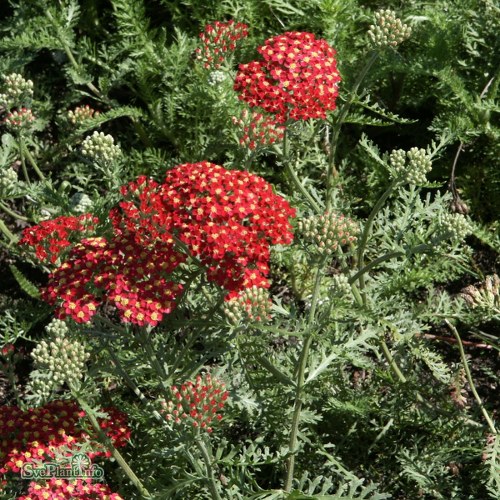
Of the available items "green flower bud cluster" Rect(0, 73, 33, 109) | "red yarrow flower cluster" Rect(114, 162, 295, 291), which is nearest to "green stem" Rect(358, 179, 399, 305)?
"red yarrow flower cluster" Rect(114, 162, 295, 291)

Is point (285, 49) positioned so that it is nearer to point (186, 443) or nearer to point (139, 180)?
point (139, 180)

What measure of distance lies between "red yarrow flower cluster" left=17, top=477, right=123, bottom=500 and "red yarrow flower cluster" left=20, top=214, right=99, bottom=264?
0.89 metres

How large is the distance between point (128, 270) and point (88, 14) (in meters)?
3.23

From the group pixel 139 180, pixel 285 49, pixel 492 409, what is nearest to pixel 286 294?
pixel 492 409

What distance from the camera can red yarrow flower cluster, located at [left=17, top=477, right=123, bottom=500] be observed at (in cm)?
329

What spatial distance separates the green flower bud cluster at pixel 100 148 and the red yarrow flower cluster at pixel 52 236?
0.95ft

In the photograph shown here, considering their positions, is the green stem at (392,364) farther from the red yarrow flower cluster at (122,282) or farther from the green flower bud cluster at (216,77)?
the green flower bud cluster at (216,77)

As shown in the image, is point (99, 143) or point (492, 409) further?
point (492, 409)

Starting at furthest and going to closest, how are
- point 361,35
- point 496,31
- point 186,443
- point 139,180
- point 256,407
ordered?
point 361,35 → point 496,31 → point 256,407 → point 139,180 → point 186,443

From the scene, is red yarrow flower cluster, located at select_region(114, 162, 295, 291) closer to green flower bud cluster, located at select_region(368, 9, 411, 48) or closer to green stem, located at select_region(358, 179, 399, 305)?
green stem, located at select_region(358, 179, 399, 305)

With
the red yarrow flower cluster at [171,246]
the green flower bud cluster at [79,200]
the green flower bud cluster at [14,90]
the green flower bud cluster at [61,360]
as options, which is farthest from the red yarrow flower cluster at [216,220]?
the green flower bud cluster at [79,200]

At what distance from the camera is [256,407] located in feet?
12.2

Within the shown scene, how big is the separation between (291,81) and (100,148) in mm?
871

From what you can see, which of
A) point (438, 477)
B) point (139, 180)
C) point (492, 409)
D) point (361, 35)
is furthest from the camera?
point (361, 35)
